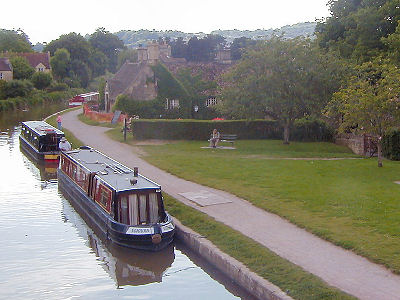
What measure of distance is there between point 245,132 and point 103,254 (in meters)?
22.0

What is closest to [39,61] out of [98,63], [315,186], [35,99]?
[98,63]

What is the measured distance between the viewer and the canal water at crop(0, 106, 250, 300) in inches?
495

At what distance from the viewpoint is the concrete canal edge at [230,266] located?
11.1 meters

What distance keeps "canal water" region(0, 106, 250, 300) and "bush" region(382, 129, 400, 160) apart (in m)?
15.3

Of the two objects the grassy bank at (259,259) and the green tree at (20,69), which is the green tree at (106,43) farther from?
the grassy bank at (259,259)

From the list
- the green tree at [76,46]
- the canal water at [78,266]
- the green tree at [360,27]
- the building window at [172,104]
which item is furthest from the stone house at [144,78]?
the green tree at [76,46]

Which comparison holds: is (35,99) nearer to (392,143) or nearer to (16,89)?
(16,89)

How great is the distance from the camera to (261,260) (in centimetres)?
1236

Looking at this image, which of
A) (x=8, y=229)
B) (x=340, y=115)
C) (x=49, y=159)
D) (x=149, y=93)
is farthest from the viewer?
(x=149, y=93)

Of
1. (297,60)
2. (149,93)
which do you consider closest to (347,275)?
(297,60)

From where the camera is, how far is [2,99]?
73.4 m

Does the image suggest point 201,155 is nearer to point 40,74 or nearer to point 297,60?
point 297,60

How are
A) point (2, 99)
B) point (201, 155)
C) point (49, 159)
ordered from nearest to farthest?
point (201, 155) → point (49, 159) → point (2, 99)

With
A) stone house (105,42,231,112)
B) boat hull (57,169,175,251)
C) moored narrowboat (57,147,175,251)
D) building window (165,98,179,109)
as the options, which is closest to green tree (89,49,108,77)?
stone house (105,42,231,112)
